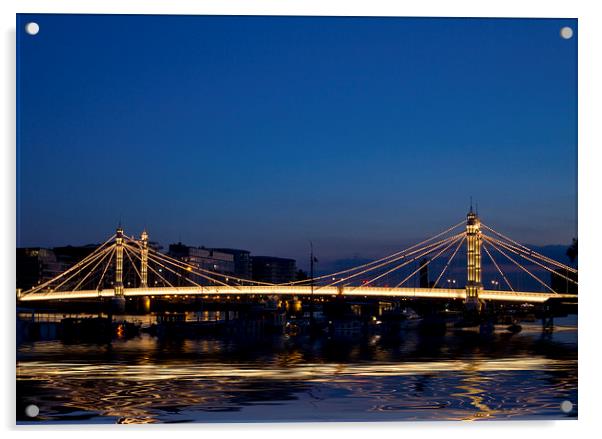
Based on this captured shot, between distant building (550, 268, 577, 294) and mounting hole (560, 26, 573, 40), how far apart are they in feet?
11.4

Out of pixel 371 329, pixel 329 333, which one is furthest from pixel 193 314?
pixel 329 333

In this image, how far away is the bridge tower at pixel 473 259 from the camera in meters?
16.3

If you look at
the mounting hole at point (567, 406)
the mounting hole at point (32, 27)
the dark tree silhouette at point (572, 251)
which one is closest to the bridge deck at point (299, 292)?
the dark tree silhouette at point (572, 251)

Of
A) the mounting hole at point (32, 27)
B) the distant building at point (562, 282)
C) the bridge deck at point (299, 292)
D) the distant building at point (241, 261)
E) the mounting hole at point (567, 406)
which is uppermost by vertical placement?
the mounting hole at point (32, 27)

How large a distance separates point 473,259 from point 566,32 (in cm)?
929

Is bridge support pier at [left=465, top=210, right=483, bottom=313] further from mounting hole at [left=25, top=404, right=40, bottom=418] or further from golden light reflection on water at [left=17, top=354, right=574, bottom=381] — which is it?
mounting hole at [left=25, top=404, right=40, bottom=418]

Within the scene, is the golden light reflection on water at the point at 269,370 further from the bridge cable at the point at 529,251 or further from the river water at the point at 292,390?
the bridge cable at the point at 529,251

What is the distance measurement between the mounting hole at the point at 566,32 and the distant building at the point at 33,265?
620cm

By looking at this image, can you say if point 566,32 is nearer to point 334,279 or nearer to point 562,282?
point 562,282

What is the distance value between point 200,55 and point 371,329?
30078mm

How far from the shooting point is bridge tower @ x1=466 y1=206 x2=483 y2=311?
16.3m

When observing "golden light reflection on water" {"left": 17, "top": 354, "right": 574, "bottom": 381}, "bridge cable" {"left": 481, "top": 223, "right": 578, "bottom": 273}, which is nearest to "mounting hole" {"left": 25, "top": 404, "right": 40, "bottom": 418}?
"golden light reflection on water" {"left": 17, "top": 354, "right": 574, "bottom": 381}

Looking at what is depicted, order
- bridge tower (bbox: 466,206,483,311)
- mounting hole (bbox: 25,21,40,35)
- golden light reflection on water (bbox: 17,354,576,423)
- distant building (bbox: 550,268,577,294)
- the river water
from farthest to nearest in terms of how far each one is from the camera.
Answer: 1. bridge tower (bbox: 466,206,483,311)
2. distant building (bbox: 550,268,577,294)
3. golden light reflection on water (bbox: 17,354,576,423)
4. the river water
5. mounting hole (bbox: 25,21,40,35)
